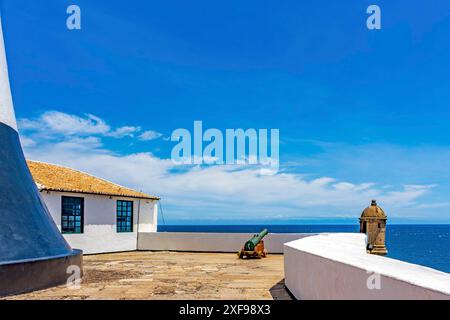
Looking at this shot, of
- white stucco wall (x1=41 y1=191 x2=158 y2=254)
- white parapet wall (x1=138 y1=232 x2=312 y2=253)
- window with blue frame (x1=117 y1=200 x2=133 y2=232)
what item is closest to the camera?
white stucco wall (x1=41 y1=191 x2=158 y2=254)

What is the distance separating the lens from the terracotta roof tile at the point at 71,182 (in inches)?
706

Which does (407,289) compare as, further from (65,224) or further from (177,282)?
(65,224)

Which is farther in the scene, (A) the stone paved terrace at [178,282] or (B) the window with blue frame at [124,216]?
(B) the window with blue frame at [124,216]

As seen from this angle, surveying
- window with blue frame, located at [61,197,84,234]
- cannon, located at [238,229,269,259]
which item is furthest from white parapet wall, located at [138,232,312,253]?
window with blue frame, located at [61,197,84,234]

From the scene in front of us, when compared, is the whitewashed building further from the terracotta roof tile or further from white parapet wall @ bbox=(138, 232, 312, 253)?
white parapet wall @ bbox=(138, 232, 312, 253)

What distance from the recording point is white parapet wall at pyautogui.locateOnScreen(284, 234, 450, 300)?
324cm

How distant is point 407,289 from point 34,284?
7697mm

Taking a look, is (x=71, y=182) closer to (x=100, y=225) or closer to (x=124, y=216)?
(x=100, y=225)

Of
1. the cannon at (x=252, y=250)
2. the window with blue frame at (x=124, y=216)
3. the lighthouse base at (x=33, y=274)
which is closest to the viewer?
the lighthouse base at (x=33, y=274)

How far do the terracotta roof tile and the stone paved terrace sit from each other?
5520 millimetres

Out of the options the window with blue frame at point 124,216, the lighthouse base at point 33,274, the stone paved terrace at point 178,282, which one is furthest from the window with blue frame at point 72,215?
the lighthouse base at point 33,274

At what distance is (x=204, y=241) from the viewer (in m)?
20.3

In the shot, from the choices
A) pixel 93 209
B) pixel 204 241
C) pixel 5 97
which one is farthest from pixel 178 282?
pixel 93 209

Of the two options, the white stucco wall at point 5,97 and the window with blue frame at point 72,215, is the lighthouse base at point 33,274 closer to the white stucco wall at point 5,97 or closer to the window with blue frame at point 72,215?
the white stucco wall at point 5,97
